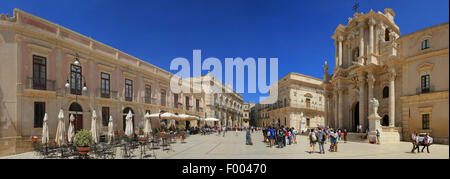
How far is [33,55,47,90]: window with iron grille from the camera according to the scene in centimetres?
1409

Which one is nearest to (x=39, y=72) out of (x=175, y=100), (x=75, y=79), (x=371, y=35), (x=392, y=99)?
(x=75, y=79)

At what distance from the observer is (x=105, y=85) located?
19578 mm

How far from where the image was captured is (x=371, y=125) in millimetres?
17781

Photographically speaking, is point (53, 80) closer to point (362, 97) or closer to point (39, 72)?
point (39, 72)

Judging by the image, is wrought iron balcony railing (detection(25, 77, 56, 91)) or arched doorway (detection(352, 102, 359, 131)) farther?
arched doorway (detection(352, 102, 359, 131))

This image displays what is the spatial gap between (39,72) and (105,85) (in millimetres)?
5423

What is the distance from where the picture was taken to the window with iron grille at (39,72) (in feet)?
46.2

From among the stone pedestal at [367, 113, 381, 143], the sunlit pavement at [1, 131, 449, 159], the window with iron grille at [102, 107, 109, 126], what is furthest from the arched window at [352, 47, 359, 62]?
the window with iron grille at [102, 107, 109, 126]

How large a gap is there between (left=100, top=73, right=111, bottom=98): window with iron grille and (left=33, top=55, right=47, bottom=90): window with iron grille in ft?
15.3

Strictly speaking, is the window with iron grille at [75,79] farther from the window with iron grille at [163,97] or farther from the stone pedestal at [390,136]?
the stone pedestal at [390,136]

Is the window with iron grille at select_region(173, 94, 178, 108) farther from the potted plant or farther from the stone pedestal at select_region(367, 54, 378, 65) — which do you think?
the stone pedestal at select_region(367, 54, 378, 65)

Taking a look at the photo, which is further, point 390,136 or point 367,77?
point 367,77
